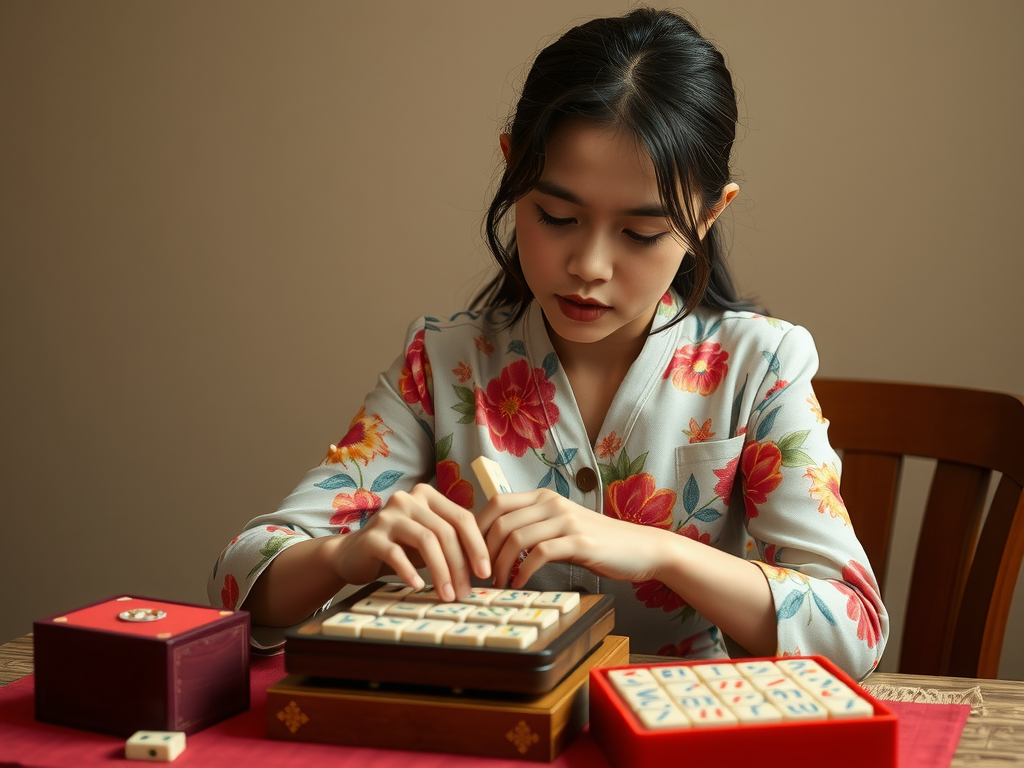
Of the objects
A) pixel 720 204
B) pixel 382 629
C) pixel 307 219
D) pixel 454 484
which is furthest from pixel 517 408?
pixel 307 219

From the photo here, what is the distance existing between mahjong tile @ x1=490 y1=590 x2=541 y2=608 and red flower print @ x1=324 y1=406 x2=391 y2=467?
17.7 inches

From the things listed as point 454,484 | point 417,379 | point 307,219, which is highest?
point 307,219

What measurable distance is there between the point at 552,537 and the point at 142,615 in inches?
11.8

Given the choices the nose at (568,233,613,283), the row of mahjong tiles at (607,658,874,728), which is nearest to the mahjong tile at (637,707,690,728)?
the row of mahjong tiles at (607,658,874,728)

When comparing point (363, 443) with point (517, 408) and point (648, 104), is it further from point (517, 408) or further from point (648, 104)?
point (648, 104)

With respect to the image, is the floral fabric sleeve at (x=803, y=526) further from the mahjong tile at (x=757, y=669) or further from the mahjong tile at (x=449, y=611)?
the mahjong tile at (x=449, y=611)

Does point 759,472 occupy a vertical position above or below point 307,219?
below

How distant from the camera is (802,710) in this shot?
0.59 m

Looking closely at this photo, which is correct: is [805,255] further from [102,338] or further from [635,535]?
[102,338]

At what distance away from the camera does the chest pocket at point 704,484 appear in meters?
1.12

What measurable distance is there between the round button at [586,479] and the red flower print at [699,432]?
0.11 metres

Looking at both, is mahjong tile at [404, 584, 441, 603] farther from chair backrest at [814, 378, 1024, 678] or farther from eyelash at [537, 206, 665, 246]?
chair backrest at [814, 378, 1024, 678]

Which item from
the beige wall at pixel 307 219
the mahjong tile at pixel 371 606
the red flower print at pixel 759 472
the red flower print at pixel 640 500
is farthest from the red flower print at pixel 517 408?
the beige wall at pixel 307 219

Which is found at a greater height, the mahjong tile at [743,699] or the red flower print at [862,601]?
the mahjong tile at [743,699]
